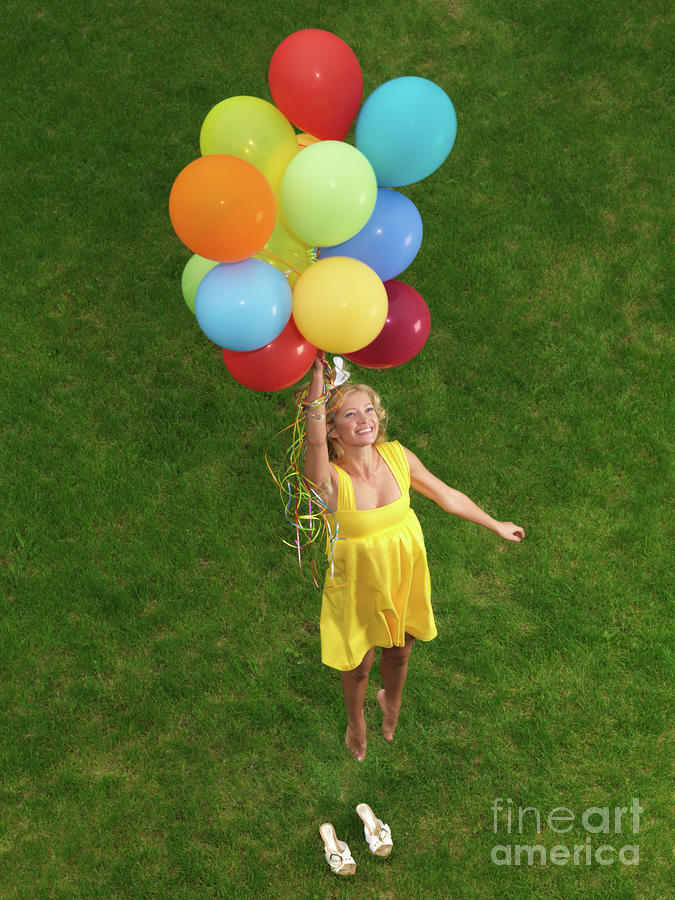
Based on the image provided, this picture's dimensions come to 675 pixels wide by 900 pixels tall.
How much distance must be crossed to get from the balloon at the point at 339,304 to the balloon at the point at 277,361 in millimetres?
91

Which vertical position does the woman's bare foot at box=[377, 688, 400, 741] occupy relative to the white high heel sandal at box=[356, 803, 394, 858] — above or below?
above

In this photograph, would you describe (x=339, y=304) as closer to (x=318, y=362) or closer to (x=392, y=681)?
(x=318, y=362)

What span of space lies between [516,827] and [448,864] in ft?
1.32

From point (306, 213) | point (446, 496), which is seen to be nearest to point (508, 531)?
point (446, 496)

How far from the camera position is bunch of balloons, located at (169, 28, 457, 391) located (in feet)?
8.89

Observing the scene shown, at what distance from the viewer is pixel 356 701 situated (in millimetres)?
4309

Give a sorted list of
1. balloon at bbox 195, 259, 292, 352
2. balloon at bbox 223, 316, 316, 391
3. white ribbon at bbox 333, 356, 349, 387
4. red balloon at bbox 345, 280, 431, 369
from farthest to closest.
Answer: white ribbon at bbox 333, 356, 349, 387 < red balloon at bbox 345, 280, 431, 369 < balloon at bbox 223, 316, 316, 391 < balloon at bbox 195, 259, 292, 352

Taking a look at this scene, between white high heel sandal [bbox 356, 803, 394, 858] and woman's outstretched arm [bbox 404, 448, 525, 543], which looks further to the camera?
white high heel sandal [bbox 356, 803, 394, 858]

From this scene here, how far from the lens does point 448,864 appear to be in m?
4.33

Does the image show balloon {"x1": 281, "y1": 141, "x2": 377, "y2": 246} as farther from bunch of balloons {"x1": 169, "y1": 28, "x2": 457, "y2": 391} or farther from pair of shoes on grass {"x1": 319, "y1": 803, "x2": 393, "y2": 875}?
pair of shoes on grass {"x1": 319, "y1": 803, "x2": 393, "y2": 875}

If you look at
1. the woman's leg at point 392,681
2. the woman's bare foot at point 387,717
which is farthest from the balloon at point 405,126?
the woman's bare foot at point 387,717

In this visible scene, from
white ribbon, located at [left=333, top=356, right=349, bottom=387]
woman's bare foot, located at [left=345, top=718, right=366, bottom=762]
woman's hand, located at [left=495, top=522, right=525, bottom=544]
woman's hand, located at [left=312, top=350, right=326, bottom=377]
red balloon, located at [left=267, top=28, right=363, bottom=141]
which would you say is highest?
red balloon, located at [left=267, top=28, right=363, bottom=141]

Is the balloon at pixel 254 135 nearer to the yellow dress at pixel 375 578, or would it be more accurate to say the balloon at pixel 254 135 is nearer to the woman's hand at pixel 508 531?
the yellow dress at pixel 375 578

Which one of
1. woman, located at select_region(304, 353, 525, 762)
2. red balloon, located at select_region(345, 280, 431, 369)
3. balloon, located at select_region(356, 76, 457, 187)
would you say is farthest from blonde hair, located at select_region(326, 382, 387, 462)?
balloon, located at select_region(356, 76, 457, 187)
